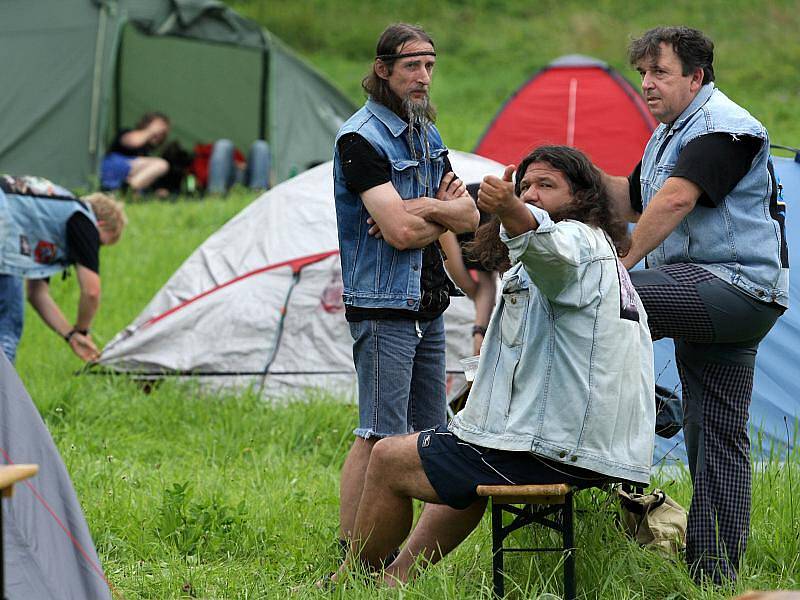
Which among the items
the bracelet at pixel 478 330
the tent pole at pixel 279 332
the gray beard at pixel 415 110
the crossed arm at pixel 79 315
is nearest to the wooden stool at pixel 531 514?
the gray beard at pixel 415 110

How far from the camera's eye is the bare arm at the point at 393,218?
137 inches

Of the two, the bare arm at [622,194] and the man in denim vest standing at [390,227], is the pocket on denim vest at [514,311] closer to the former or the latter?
the man in denim vest standing at [390,227]

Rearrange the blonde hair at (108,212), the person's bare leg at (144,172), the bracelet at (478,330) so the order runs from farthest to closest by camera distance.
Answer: the person's bare leg at (144,172) → the blonde hair at (108,212) → the bracelet at (478,330)

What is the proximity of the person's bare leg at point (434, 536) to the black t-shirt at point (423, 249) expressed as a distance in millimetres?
589

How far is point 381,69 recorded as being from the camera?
368cm

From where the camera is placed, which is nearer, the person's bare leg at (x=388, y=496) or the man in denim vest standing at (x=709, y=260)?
the person's bare leg at (x=388, y=496)

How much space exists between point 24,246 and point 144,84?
7162 mm

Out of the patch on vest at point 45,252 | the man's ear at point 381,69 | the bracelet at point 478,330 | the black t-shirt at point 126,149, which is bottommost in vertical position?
the bracelet at point 478,330

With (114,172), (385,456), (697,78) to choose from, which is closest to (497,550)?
(385,456)

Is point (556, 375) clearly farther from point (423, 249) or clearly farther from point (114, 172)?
point (114, 172)

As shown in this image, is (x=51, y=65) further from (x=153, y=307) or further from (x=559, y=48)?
(x=559, y=48)

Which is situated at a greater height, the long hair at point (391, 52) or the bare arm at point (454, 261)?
the long hair at point (391, 52)

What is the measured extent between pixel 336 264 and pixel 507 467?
10.5 feet

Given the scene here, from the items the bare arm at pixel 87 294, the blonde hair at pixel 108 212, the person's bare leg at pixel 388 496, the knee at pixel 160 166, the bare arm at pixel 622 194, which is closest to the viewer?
the person's bare leg at pixel 388 496
